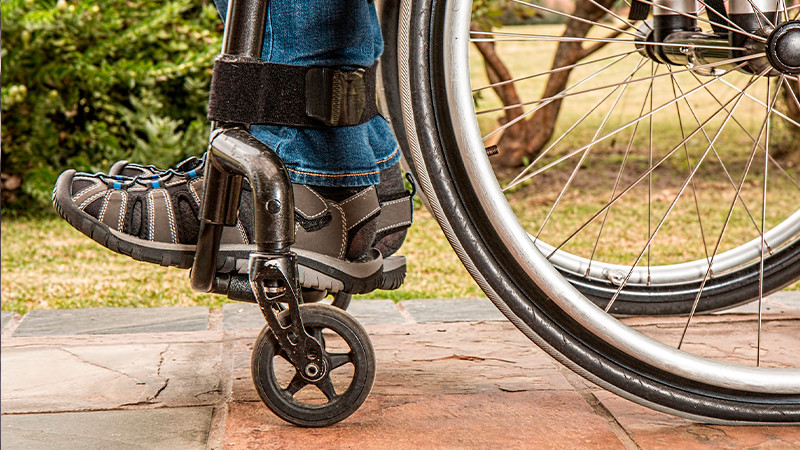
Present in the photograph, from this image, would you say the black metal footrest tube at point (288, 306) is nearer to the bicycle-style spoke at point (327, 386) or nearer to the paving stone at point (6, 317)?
the bicycle-style spoke at point (327, 386)

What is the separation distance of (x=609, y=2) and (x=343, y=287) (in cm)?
217

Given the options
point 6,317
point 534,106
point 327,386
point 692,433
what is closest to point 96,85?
point 6,317

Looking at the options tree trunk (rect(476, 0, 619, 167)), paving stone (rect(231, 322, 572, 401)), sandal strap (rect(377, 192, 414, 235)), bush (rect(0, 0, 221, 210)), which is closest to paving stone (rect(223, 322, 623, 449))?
paving stone (rect(231, 322, 572, 401))

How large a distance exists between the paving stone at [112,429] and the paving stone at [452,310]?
59cm

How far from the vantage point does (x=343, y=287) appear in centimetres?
114

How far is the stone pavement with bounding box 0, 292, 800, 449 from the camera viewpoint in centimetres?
104

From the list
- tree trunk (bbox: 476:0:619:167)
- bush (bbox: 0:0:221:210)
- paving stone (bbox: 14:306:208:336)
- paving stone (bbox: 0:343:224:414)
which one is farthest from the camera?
tree trunk (bbox: 476:0:619:167)

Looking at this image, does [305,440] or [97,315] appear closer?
[305,440]

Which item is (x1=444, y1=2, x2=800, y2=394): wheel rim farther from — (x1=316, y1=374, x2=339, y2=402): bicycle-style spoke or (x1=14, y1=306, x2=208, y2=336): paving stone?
(x1=14, y1=306, x2=208, y2=336): paving stone

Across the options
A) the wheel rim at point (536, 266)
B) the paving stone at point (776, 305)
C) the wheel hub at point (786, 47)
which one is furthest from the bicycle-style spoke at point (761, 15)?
the paving stone at point (776, 305)

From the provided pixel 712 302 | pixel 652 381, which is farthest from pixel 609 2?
pixel 652 381

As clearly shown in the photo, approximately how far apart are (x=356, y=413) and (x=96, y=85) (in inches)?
81.7

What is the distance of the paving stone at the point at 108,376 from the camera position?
3.84 feet

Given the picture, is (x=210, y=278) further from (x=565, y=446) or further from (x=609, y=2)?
(x=609, y=2)
